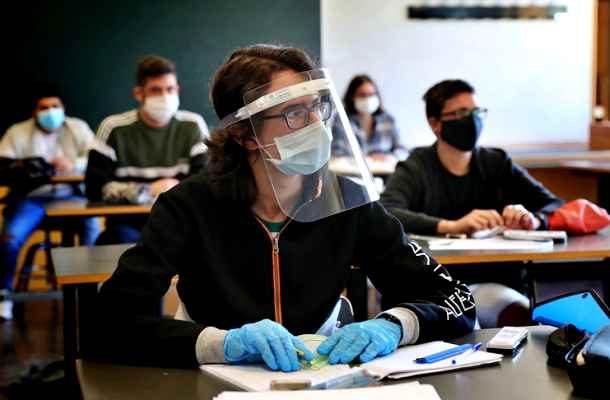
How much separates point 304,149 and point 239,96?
18 cm

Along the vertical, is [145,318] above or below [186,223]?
below

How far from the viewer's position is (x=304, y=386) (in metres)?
1.34

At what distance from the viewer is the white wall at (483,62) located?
6754 mm

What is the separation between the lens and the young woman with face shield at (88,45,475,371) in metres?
1.71

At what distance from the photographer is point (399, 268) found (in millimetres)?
1849

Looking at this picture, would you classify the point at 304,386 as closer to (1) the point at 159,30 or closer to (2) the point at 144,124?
(2) the point at 144,124

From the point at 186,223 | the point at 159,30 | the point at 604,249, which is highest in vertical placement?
the point at 159,30

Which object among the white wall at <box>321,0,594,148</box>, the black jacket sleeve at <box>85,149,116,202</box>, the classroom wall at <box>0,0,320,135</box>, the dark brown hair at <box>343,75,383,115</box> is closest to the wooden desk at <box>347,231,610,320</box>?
the black jacket sleeve at <box>85,149,116,202</box>

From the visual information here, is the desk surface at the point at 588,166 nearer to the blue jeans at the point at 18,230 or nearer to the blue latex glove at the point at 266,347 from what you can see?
the blue jeans at the point at 18,230

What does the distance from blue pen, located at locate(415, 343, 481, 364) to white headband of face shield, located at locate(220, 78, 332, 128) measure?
0.53 metres

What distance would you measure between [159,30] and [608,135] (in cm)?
337

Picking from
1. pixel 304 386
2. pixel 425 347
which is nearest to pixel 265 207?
pixel 425 347

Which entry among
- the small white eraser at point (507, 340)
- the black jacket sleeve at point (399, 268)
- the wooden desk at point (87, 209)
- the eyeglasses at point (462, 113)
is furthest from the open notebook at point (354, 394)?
the wooden desk at point (87, 209)

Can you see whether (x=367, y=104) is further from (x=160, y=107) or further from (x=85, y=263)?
(x=85, y=263)
